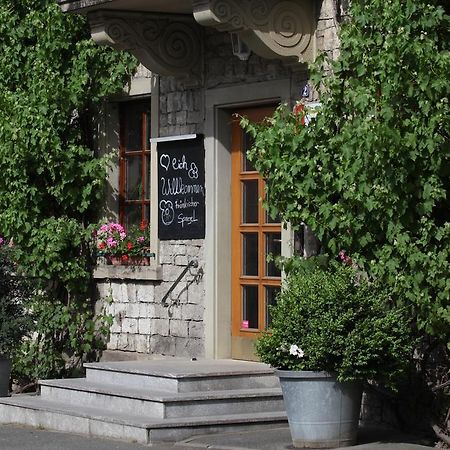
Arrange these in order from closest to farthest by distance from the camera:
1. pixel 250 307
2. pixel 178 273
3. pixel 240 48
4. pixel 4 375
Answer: pixel 240 48
pixel 250 307
pixel 178 273
pixel 4 375

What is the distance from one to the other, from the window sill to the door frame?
0.74 metres

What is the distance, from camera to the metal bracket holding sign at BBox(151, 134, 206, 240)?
13727 mm

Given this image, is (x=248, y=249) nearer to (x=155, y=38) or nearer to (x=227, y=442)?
(x=155, y=38)

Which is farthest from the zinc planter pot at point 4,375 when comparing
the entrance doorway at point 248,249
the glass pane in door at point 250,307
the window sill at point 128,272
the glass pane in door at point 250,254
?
the glass pane in door at point 250,254

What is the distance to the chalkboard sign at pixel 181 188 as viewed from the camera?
1373 centimetres

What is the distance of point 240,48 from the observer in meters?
12.9

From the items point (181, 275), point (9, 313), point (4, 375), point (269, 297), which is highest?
point (181, 275)

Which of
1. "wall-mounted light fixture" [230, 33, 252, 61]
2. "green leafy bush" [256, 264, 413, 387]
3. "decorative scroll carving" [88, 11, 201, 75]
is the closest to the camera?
"green leafy bush" [256, 264, 413, 387]

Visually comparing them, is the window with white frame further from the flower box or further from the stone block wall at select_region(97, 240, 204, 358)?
the stone block wall at select_region(97, 240, 204, 358)

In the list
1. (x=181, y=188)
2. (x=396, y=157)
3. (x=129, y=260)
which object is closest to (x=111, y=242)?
(x=129, y=260)

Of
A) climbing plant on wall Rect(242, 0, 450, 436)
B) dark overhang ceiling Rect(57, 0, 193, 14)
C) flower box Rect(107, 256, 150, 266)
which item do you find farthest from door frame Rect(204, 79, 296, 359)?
climbing plant on wall Rect(242, 0, 450, 436)

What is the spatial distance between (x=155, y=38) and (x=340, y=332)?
442 centimetres

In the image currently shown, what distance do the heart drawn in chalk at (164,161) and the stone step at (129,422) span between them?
272 cm

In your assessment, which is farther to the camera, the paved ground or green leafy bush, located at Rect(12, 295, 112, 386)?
green leafy bush, located at Rect(12, 295, 112, 386)
